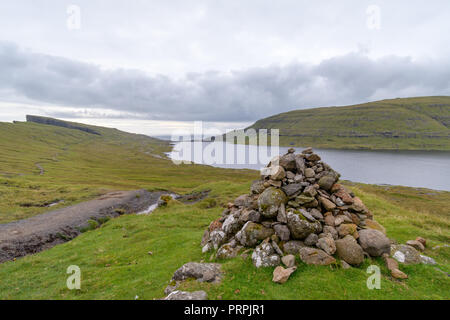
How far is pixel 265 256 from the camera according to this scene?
14.7 meters

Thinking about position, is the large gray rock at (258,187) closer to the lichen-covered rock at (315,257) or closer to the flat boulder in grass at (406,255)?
the lichen-covered rock at (315,257)

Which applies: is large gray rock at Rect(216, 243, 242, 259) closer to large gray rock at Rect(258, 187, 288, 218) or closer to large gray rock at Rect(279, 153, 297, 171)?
large gray rock at Rect(258, 187, 288, 218)

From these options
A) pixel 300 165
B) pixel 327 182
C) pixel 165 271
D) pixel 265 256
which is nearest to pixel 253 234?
pixel 265 256

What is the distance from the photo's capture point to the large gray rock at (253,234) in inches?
645

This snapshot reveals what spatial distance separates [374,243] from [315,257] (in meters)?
4.58

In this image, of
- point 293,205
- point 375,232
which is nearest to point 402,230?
point 375,232

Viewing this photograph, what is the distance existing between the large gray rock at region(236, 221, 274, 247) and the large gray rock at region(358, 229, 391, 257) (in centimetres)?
638

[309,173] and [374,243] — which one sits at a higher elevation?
[309,173]

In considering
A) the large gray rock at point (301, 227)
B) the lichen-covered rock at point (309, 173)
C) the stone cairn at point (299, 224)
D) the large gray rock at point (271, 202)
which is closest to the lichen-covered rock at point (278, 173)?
the stone cairn at point (299, 224)

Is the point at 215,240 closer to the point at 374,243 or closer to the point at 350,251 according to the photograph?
→ the point at 350,251

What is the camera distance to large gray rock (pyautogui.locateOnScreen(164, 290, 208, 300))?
11.5 meters

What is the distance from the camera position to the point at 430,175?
129 m

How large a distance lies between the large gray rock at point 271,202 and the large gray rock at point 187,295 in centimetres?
736

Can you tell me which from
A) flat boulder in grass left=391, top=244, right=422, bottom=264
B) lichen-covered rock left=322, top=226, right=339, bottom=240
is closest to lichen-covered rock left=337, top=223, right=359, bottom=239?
lichen-covered rock left=322, top=226, right=339, bottom=240
